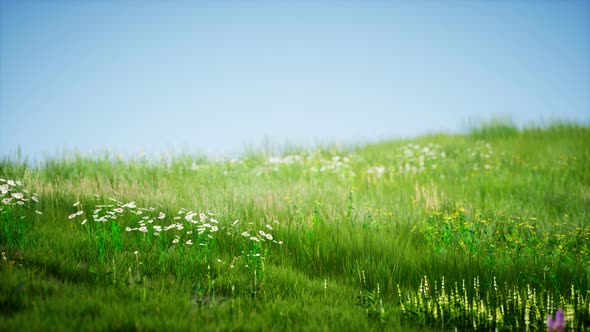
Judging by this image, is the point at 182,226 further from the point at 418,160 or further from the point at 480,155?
the point at 480,155

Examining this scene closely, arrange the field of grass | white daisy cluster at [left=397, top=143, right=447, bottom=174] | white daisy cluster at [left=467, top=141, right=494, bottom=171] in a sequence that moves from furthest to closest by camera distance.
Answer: white daisy cluster at [left=467, top=141, right=494, bottom=171]
white daisy cluster at [left=397, top=143, right=447, bottom=174]
the field of grass

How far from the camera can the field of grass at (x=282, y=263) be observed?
4.06m

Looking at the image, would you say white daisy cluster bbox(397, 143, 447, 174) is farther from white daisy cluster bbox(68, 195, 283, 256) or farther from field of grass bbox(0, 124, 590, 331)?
white daisy cluster bbox(68, 195, 283, 256)

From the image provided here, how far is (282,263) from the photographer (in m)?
5.59

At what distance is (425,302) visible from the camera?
4848 millimetres

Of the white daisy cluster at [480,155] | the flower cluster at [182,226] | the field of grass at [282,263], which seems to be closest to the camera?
the field of grass at [282,263]

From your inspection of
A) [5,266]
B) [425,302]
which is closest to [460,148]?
[425,302]

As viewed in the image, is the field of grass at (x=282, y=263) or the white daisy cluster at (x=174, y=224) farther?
the white daisy cluster at (x=174, y=224)

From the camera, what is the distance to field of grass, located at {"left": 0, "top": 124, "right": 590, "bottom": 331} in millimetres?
4062

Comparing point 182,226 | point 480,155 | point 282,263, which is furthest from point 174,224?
point 480,155

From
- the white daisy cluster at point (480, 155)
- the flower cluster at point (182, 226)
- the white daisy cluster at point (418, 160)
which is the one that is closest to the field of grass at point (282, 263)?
the flower cluster at point (182, 226)

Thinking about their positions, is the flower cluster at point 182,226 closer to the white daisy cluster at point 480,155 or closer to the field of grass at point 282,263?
the field of grass at point 282,263

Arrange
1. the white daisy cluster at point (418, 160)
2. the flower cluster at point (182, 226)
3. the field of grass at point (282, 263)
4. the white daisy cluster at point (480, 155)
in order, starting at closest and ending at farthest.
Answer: the field of grass at point (282, 263), the flower cluster at point (182, 226), the white daisy cluster at point (418, 160), the white daisy cluster at point (480, 155)

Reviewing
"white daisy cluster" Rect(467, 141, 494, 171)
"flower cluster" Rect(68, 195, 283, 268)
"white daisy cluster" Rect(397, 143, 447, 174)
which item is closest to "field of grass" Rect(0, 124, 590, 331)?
"flower cluster" Rect(68, 195, 283, 268)
